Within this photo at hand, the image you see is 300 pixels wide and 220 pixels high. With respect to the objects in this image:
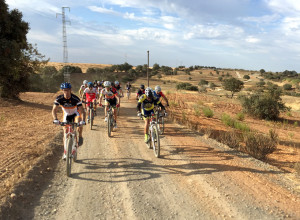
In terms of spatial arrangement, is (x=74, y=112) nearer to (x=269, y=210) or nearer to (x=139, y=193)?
(x=139, y=193)

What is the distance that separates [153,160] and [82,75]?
7003 cm

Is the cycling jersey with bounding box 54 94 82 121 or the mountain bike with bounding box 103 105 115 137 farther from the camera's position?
the mountain bike with bounding box 103 105 115 137

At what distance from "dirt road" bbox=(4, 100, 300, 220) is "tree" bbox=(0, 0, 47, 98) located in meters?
10.4

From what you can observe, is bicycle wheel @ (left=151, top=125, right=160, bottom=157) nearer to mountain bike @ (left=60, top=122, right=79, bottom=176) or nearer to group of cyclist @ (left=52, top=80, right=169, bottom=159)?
group of cyclist @ (left=52, top=80, right=169, bottom=159)

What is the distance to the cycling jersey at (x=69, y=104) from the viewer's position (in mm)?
5773

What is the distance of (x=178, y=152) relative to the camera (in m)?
7.64

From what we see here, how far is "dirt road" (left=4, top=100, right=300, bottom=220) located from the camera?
422cm

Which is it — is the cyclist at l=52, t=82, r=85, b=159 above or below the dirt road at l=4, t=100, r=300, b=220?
above

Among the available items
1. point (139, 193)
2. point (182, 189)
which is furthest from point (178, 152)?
point (139, 193)

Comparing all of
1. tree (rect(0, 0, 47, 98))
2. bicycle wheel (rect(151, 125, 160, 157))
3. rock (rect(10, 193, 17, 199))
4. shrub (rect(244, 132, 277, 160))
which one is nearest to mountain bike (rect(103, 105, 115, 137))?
bicycle wheel (rect(151, 125, 160, 157))

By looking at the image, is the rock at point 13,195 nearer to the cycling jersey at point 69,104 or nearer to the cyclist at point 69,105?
the cyclist at point 69,105

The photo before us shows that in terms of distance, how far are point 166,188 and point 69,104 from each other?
343cm

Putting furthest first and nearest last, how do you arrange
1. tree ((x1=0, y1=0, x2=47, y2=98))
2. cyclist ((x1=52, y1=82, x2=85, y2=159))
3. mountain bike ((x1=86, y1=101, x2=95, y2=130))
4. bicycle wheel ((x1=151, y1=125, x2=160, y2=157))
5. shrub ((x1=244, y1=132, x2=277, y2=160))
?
tree ((x1=0, y1=0, x2=47, y2=98))
mountain bike ((x1=86, y1=101, x2=95, y2=130))
shrub ((x1=244, y1=132, x2=277, y2=160))
bicycle wheel ((x1=151, y1=125, x2=160, y2=157))
cyclist ((x1=52, y1=82, x2=85, y2=159))

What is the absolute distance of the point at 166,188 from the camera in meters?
5.10
